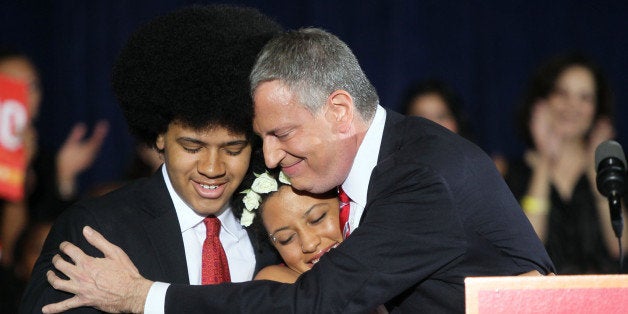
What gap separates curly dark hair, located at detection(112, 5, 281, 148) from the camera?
269 cm

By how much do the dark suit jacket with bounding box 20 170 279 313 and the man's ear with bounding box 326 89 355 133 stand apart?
544mm

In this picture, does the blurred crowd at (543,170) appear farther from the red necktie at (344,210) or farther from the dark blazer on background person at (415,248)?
the dark blazer on background person at (415,248)

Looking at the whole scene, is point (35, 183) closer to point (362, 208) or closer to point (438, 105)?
point (438, 105)

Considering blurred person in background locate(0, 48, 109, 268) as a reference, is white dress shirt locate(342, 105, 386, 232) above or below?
above

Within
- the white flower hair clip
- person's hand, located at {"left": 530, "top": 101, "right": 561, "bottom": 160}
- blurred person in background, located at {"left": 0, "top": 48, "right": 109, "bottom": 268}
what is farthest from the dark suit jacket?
person's hand, located at {"left": 530, "top": 101, "right": 561, "bottom": 160}

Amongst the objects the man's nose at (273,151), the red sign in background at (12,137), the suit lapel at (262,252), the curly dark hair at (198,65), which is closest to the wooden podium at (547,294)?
the man's nose at (273,151)

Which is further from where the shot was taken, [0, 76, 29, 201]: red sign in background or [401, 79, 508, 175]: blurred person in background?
[0, 76, 29, 201]: red sign in background

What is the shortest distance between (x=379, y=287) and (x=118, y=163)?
9.53 feet

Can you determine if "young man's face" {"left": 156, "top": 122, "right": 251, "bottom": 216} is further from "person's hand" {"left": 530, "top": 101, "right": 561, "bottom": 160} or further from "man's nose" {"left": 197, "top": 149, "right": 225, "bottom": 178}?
"person's hand" {"left": 530, "top": 101, "right": 561, "bottom": 160}

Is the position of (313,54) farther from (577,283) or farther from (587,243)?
(587,243)

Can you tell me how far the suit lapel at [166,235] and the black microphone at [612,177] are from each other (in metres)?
1.11

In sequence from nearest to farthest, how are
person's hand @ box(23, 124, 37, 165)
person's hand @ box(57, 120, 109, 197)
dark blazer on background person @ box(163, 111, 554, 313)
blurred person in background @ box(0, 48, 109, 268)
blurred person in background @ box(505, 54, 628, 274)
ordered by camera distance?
dark blazer on background person @ box(163, 111, 554, 313), blurred person in background @ box(505, 54, 628, 274), blurred person in background @ box(0, 48, 109, 268), person's hand @ box(23, 124, 37, 165), person's hand @ box(57, 120, 109, 197)

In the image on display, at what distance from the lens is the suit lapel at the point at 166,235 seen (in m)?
2.64

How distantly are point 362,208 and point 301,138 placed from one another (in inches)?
10.3
